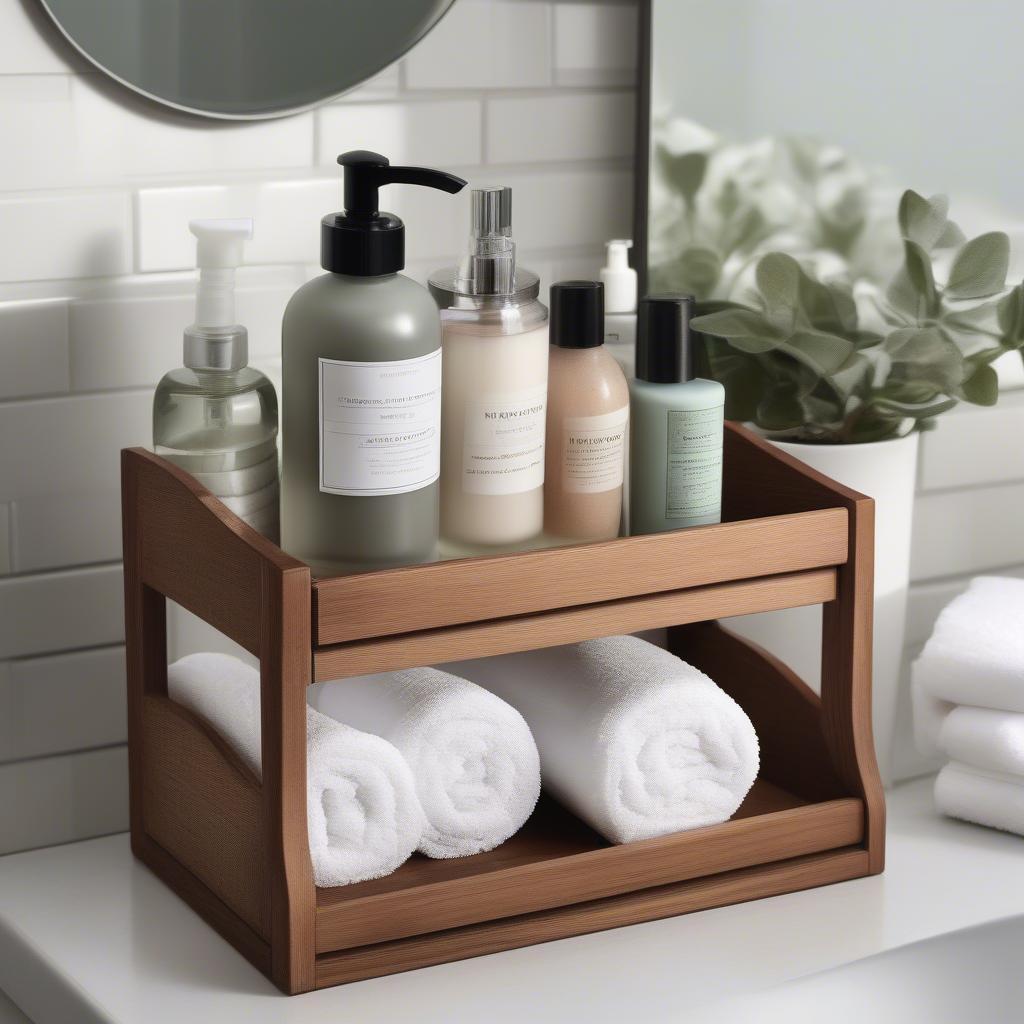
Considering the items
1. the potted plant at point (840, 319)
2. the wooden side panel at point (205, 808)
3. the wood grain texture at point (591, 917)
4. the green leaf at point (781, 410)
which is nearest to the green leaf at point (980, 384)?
the potted plant at point (840, 319)

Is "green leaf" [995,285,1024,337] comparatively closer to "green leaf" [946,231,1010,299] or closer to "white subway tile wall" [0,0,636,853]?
"green leaf" [946,231,1010,299]

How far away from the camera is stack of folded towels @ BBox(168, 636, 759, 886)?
79 centimetres

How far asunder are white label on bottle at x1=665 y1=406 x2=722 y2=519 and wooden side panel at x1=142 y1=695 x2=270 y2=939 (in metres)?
0.28

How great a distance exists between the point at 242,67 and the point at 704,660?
0.48 metres

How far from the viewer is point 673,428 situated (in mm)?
860

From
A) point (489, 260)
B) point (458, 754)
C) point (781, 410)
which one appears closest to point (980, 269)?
point (781, 410)

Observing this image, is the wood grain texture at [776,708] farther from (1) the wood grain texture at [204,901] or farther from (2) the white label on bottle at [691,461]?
(1) the wood grain texture at [204,901]

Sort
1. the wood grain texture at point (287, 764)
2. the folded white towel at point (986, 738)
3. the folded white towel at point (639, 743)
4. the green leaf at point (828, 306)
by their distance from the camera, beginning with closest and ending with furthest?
the wood grain texture at point (287, 764)
the folded white towel at point (639, 743)
the folded white towel at point (986, 738)
the green leaf at point (828, 306)

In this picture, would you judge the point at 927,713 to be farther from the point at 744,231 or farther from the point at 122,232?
the point at 122,232

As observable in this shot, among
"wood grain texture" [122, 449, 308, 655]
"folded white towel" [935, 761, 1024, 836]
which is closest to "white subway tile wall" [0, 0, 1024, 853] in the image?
"wood grain texture" [122, 449, 308, 655]

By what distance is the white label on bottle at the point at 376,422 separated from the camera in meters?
0.76

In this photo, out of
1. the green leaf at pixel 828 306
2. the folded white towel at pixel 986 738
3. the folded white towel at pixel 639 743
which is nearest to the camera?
the folded white towel at pixel 639 743

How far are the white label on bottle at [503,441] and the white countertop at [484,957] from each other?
252mm

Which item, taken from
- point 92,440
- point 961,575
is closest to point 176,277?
point 92,440
